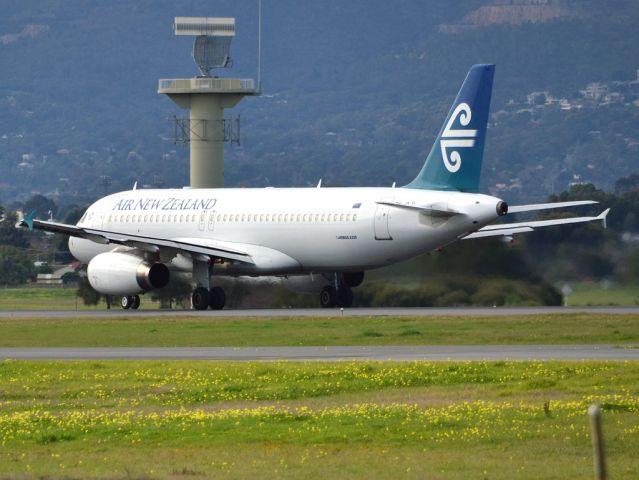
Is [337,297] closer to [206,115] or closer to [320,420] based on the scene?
[206,115]

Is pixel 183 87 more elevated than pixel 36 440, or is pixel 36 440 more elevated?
pixel 183 87

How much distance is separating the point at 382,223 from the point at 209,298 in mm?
6725

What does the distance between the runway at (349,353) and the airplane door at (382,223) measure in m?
14.2

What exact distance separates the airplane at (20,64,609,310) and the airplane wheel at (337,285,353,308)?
33 mm

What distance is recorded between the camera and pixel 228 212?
56.5 meters

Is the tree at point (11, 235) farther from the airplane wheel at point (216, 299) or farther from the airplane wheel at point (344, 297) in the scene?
the airplane wheel at point (344, 297)

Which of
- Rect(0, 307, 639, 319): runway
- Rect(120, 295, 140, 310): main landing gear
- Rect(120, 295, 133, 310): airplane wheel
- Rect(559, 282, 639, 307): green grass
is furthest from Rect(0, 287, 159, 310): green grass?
Rect(559, 282, 639, 307): green grass

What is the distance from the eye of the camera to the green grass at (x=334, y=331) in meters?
38.4

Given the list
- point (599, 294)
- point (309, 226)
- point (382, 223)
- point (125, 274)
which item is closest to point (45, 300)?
point (125, 274)

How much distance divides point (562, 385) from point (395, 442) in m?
5.76

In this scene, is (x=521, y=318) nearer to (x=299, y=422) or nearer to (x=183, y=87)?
(x=299, y=422)

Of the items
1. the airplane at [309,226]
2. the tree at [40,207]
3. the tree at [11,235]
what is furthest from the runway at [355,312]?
the tree at [40,207]

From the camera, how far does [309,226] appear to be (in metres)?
53.5

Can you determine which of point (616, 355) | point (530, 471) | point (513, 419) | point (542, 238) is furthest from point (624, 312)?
point (530, 471)
